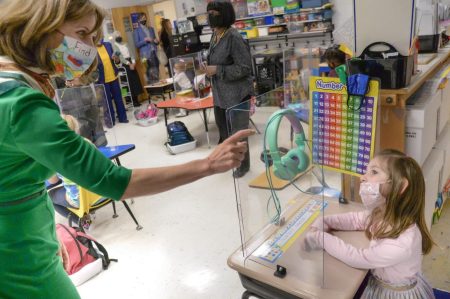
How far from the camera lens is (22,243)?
0.92 metres

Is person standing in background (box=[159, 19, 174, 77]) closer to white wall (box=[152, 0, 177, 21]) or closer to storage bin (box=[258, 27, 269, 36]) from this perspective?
white wall (box=[152, 0, 177, 21])

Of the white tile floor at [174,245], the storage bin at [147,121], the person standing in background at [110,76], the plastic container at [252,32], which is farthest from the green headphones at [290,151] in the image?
the plastic container at [252,32]

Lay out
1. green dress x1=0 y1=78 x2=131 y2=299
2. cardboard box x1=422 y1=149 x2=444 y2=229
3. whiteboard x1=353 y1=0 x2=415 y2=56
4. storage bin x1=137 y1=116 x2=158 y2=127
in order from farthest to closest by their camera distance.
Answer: storage bin x1=137 y1=116 x2=158 y2=127 → cardboard box x1=422 y1=149 x2=444 y2=229 → whiteboard x1=353 y1=0 x2=415 y2=56 → green dress x1=0 y1=78 x2=131 y2=299

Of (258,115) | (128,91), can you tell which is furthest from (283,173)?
(128,91)

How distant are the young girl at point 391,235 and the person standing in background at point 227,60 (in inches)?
72.2

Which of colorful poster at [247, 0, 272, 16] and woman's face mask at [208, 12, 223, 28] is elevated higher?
colorful poster at [247, 0, 272, 16]

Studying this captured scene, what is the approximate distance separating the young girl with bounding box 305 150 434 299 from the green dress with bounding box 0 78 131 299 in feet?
2.57

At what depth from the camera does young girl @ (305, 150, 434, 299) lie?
121cm

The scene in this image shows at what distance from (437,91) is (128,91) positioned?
21.0 ft

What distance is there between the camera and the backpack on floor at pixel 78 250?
236cm

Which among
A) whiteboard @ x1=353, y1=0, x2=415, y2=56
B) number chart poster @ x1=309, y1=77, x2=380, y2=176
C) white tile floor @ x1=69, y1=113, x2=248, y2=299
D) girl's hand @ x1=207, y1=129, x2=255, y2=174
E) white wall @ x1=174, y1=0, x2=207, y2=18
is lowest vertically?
white tile floor @ x1=69, y1=113, x2=248, y2=299

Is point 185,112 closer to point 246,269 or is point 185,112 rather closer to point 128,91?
point 128,91

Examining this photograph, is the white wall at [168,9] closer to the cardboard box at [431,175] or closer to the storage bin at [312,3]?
the storage bin at [312,3]

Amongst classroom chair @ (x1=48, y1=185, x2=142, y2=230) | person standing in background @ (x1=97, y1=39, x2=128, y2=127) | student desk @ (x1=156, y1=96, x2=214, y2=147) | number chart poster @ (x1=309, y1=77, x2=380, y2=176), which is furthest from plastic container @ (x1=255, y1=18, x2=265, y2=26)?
number chart poster @ (x1=309, y1=77, x2=380, y2=176)
